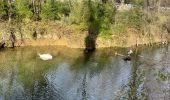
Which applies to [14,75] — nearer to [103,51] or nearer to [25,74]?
[25,74]

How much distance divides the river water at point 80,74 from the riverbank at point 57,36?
1.97 m

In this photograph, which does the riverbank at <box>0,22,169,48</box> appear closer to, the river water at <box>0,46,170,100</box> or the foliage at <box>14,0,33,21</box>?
the foliage at <box>14,0,33,21</box>

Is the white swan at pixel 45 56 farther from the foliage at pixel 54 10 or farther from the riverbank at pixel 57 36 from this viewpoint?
the foliage at pixel 54 10

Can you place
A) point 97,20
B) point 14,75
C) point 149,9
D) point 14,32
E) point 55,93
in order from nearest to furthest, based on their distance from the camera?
point 55,93 < point 14,75 < point 14,32 < point 97,20 < point 149,9

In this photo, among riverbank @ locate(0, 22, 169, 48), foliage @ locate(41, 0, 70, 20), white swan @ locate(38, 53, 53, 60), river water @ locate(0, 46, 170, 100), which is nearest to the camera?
river water @ locate(0, 46, 170, 100)

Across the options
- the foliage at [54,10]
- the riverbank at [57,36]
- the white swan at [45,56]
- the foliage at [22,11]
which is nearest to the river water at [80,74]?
the white swan at [45,56]

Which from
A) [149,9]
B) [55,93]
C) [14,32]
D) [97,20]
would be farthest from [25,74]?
Result: [149,9]

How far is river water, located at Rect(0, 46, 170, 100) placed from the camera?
43.1 metres

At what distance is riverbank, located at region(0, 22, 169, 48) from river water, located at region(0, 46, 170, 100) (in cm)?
197

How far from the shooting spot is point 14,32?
67.4 m

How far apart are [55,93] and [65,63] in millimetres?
14753

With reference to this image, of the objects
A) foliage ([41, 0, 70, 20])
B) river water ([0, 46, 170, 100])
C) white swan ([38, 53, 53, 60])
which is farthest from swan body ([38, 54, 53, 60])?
foliage ([41, 0, 70, 20])

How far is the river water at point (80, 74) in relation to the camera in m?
43.1

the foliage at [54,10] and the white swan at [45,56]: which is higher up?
the foliage at [54,10]
